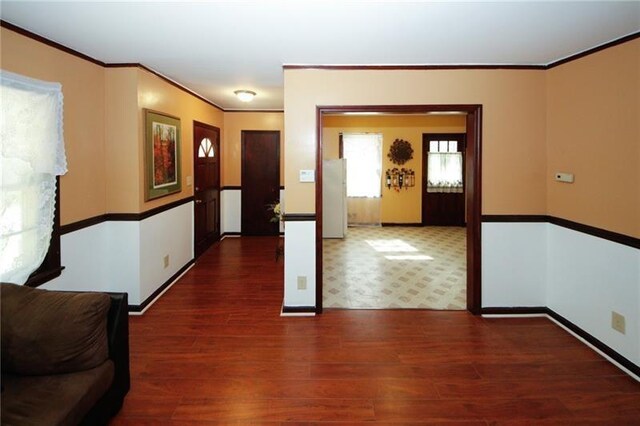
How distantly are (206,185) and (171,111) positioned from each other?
6.60 ft

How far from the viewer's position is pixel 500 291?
4.20 m

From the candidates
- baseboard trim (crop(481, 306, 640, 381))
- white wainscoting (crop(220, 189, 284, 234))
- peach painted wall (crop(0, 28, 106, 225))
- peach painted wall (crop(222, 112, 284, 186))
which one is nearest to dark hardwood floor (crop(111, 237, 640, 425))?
baseboard trim (crop(481, 306, 640, 381))

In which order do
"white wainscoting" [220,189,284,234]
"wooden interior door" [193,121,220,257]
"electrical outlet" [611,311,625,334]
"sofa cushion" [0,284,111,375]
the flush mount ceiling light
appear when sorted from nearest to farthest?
"sofa cushion" [0,284,111,375], "electrical outlet" [611,311,625,334], the flush mount ceiling light, "wooden interior door" [193,121,220,257], "white wainscoting" [220,189,284,234]

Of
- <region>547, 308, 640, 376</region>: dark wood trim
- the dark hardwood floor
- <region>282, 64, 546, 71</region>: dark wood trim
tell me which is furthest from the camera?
<region>282, 64, 546, 71</region>: dark wood trim

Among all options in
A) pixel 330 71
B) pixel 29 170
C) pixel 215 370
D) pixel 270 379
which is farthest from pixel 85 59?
pixel 270 379

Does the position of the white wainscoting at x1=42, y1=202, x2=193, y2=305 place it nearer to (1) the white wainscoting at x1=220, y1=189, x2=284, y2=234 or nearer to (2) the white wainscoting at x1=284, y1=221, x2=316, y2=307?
(2) the white wainscoting at x1=284, y1=221, x2=316, y2=307

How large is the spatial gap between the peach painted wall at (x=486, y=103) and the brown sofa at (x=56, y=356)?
2329 millimetres

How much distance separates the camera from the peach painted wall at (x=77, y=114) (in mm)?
3116

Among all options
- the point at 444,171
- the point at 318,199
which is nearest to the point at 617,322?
the point at 318,199

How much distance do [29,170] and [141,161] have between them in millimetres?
1280

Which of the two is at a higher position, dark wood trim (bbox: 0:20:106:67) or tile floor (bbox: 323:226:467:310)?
dark wood trim (bbox: 0:20:106:67)

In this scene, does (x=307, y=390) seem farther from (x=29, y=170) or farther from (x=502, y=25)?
(x=502, y=25)

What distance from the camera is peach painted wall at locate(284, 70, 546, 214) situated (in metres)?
4.11

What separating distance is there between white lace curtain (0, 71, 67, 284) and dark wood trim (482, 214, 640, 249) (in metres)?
3.63
